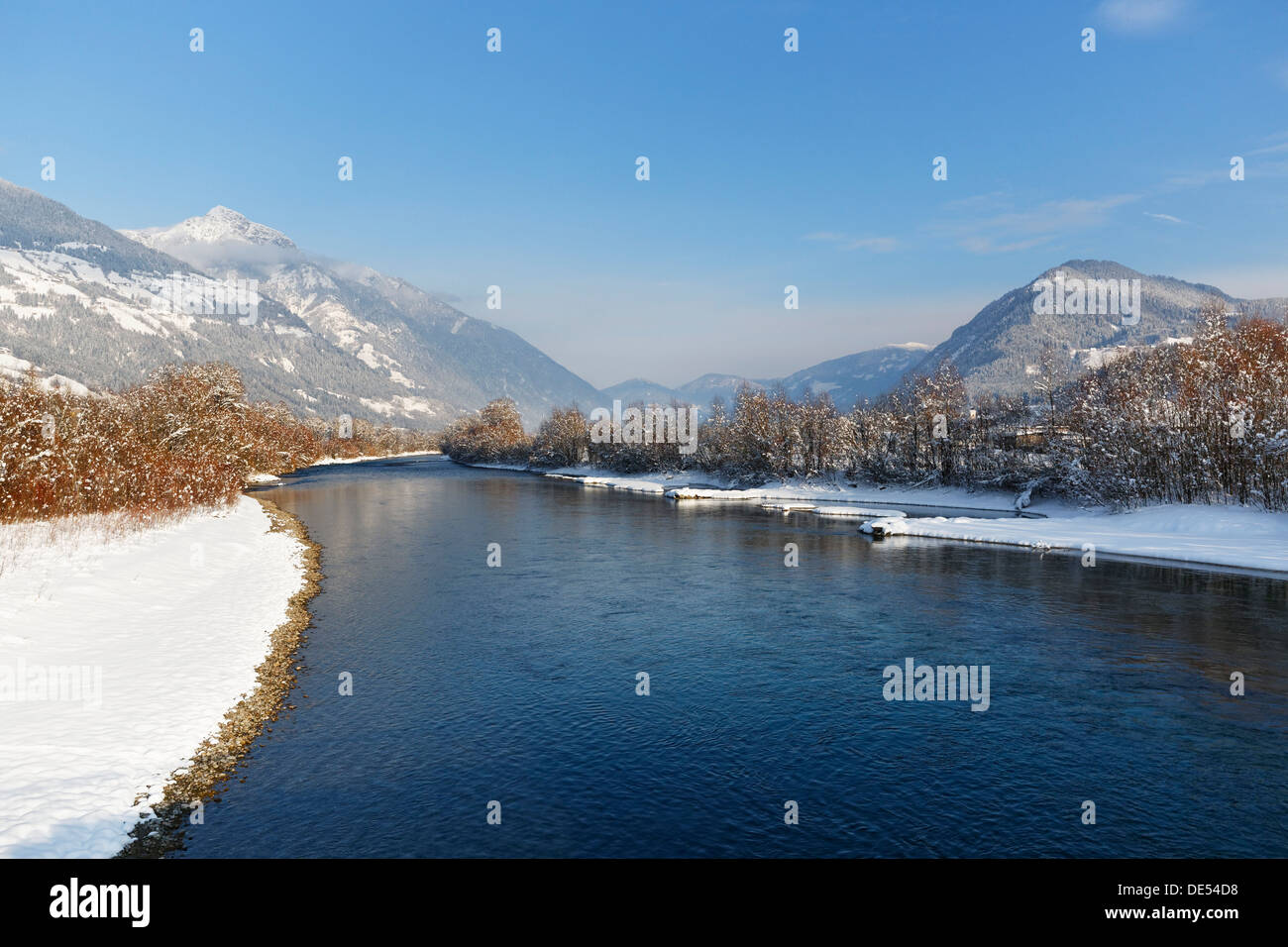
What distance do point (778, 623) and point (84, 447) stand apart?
45510 millimetres

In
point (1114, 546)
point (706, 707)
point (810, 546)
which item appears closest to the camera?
point (706, 707)

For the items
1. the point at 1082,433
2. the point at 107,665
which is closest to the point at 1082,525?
the point at 1082,433

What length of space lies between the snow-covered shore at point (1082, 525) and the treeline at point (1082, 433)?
237cm

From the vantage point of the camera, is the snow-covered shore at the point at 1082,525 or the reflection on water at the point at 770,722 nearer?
the reflection on water at the point at 770,722

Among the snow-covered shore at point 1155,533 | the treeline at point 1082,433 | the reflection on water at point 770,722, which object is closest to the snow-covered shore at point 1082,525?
the snow-covered shore at point 1155,533

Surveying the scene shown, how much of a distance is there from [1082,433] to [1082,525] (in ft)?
40.8

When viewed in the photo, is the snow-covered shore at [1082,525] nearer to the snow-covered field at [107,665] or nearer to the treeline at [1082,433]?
the treeline at [1082,433]

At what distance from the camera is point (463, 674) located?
24.0 metres

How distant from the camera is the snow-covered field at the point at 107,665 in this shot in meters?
13.7

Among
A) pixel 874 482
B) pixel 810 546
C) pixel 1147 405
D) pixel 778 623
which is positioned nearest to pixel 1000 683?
pixel 778 623

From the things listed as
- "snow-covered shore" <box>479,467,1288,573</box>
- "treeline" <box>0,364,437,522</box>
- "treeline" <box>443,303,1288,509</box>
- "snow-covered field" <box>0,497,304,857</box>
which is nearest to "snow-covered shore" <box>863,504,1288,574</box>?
"snow-covered shore" <box>479,467,1288,573</box>
